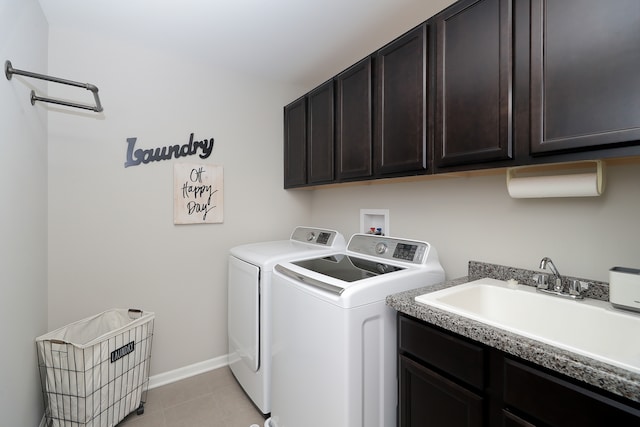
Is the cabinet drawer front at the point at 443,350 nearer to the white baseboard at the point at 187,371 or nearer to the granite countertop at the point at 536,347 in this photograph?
the granite countertop at the point at 536,347

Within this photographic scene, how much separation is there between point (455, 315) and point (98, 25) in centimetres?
259

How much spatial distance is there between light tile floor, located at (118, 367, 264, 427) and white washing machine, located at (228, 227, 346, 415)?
84mm

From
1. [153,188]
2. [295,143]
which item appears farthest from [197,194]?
[295,143]

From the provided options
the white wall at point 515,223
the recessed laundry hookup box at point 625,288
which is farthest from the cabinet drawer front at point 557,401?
the white wall at point 515,223

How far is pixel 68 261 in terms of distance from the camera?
5.99 ft

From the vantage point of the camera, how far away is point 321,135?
6.97 ft

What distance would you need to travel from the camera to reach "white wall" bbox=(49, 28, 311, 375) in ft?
5.98

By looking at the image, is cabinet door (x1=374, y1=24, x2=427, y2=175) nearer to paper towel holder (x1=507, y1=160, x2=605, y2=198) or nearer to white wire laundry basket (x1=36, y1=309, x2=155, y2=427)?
paper towel holder (x1=507, y1=160, x2=605, y2=198)

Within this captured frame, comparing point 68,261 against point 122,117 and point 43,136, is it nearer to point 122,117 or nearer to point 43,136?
point 43,136

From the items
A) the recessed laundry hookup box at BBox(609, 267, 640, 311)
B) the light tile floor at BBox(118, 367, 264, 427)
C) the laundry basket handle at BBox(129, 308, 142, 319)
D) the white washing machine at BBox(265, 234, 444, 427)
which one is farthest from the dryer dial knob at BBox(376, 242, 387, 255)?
the laundry basket handle at BBox(129, 308, 142, 319)

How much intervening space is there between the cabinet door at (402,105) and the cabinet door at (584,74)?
46 cm

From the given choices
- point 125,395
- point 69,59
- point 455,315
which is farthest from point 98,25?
point 455,315

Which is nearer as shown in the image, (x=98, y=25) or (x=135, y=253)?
(x=98, y=25)

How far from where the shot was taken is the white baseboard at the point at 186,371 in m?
2.10
